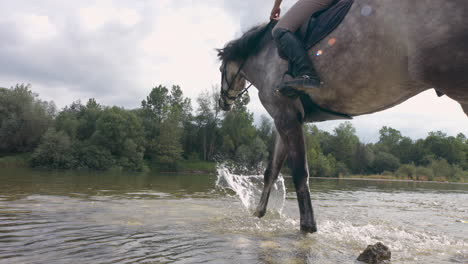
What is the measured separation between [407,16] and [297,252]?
2.42 m

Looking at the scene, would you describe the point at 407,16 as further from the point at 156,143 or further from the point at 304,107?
the point at 156,143

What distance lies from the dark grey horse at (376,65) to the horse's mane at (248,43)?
48 cm

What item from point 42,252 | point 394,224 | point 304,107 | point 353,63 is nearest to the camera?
point 42,252

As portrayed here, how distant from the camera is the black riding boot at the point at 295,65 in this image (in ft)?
10.5

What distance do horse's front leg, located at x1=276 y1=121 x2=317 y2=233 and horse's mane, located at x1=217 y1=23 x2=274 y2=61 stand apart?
1.51 meters

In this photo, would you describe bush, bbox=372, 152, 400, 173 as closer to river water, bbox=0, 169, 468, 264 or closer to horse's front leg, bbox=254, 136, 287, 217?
river water, bbox=0, 169, 468, 264

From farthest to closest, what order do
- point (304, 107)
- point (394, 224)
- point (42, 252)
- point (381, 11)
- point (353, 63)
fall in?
point (394, 224) → point (304, 107) → point (353, 63) → point (381, 11) → point (42, 252)

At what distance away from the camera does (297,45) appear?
3.36 m

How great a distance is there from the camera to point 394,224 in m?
5.01

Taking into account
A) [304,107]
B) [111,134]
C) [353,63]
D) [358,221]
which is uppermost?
[111,134]

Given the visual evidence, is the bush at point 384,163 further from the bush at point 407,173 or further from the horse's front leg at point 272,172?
the horse's front leg at point 272,172

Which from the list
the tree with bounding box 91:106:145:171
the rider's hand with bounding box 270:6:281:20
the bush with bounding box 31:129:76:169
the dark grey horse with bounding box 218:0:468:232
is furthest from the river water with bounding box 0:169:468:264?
the tree with bounding box 91:106:145:171

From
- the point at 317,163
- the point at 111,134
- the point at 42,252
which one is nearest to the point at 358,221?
the point at 42,252

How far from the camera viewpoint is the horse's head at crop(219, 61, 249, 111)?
545 centimetres
